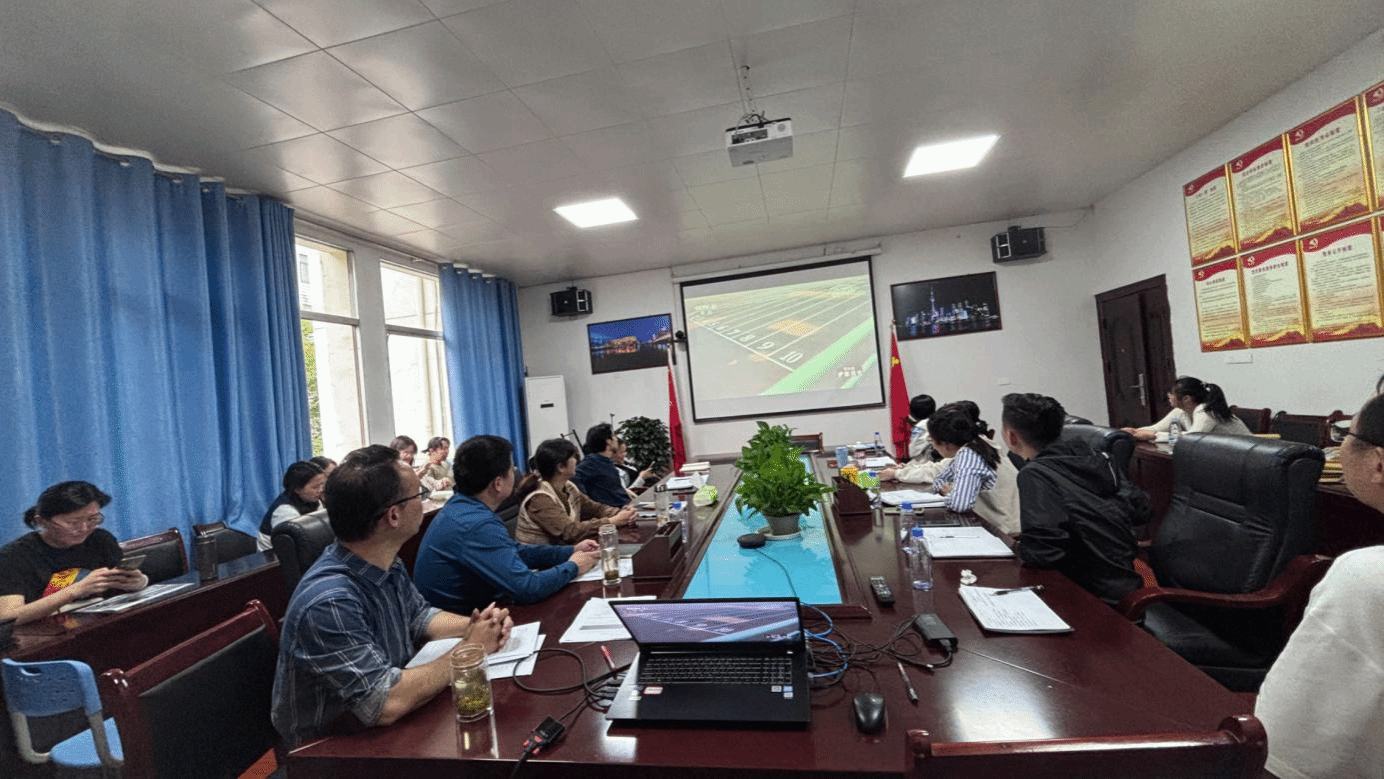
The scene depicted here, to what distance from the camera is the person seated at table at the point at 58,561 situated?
6.32 ft

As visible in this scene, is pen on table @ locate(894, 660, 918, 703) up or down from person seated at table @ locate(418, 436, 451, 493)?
down

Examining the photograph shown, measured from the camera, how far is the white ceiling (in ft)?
7.30

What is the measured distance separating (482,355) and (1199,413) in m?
6.14

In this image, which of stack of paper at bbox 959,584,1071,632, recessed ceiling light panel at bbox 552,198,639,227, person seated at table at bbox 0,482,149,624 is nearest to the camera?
stack of paper at bbox 959,584,1071,632

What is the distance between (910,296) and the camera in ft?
20.5

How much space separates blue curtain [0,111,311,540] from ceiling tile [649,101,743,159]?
274cm

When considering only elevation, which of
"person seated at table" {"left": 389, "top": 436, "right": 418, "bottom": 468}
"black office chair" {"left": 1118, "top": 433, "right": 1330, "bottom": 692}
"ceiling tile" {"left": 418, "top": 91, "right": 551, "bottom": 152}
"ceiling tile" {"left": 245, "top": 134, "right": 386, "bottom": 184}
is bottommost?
"black office chair" {"left": 1118, "top": 433, "right": 1330, "bottom": 692}

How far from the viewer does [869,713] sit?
36.4 inches

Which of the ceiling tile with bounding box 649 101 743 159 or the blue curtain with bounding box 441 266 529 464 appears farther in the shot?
the blue curtain with bounding box 441 266 529 464

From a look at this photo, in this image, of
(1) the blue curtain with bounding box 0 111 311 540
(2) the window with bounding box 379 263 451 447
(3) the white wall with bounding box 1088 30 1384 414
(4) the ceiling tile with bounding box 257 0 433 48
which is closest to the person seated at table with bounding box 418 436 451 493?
(2) the window with bounding box 379 263 451 447

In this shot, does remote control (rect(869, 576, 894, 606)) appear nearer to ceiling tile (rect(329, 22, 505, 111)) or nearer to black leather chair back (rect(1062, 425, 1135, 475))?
black leather chair back (rect(1062, 425, 1135, 475))

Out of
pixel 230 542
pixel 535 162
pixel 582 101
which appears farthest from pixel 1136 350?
pixel 230 542

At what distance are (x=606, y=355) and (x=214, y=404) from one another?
4083mm

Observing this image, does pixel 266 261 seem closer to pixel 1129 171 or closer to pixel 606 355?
pixel 606 355
